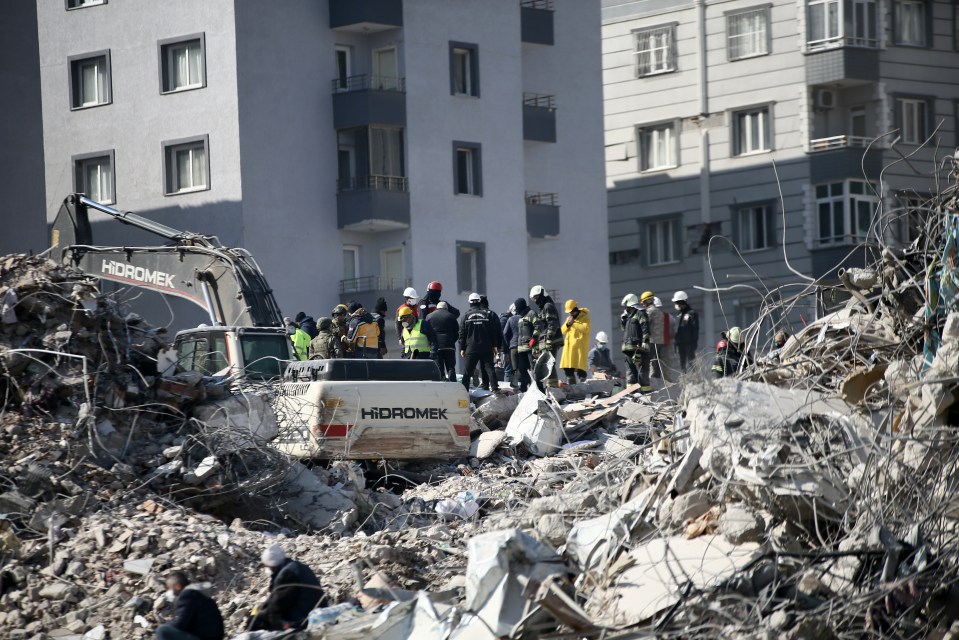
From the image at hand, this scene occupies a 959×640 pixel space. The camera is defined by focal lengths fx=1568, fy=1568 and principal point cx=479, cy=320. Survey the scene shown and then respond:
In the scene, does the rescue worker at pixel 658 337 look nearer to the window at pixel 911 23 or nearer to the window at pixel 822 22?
the window at pixel 822 22

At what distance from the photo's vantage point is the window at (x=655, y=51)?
41.5 m

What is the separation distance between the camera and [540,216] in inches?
1527

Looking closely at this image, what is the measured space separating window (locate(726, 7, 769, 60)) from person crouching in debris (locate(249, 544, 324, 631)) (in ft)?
105

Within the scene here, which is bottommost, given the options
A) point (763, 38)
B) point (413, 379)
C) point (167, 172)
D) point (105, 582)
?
point (105, 582)

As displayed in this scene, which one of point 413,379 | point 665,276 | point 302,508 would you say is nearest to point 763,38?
point 665,276

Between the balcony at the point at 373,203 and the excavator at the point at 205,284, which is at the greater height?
the balcony at the point at 373,203

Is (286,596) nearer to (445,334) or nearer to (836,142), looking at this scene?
(445,334)

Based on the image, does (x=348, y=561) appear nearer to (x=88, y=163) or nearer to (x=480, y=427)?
(x=480, y=427)

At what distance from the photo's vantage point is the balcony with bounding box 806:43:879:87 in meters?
39.1

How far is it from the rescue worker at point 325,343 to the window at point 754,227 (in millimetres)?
21298

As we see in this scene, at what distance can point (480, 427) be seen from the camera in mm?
20266

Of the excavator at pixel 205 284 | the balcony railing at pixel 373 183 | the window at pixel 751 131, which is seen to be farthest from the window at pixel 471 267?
the excavator at pixel 205 284

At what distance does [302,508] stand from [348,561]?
11.9 feet

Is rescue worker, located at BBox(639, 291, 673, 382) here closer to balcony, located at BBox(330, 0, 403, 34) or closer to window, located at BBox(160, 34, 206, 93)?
balcony, located at BBox(330, 0, 403, 34)
